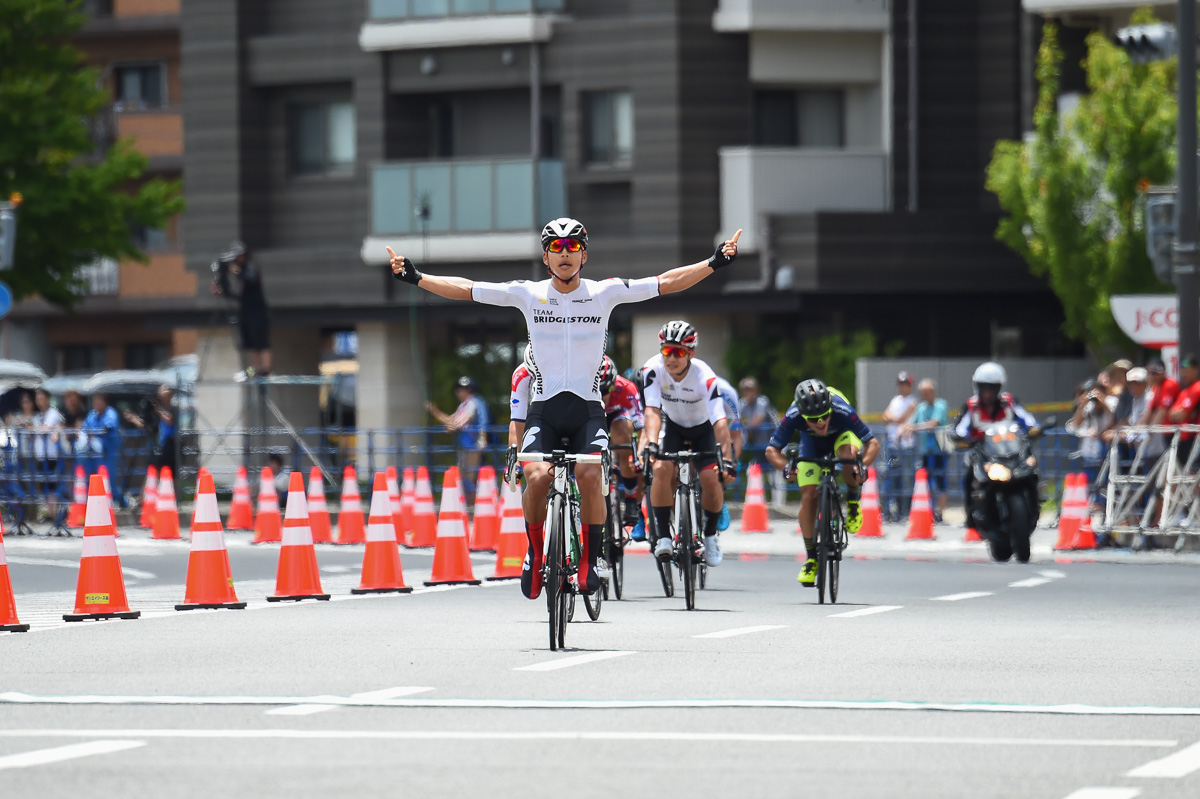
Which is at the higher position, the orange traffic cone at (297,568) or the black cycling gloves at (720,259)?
the black cycling gloves at (720,259)

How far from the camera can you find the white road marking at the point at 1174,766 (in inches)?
327

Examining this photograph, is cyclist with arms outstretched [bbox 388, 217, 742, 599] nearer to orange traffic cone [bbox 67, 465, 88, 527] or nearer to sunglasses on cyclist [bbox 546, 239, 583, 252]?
sunglasses on cyclist [bbox 546, 239, 583, 252]

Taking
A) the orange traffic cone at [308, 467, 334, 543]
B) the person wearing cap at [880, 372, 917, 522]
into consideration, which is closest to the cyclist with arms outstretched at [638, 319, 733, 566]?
the orange traffic cone at [308, 467, 334, 543]

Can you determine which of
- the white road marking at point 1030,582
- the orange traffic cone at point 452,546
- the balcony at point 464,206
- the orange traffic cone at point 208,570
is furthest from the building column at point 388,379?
the orange traffic cone at point 208,570

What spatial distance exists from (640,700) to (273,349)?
1350 inches

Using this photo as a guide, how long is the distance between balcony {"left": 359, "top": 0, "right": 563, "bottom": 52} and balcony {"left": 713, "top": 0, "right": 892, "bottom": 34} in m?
2.97

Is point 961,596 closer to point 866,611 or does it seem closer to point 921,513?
point 866,611

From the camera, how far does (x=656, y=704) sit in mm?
10117

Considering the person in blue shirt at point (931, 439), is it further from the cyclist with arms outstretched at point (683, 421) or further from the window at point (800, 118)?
the cyclist with arms outstretched at point (683, 421)

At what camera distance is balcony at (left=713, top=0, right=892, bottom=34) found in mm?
38594

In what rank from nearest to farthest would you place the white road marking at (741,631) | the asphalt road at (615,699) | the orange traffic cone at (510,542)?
the asphalt road at (615,699) < the white road marking at (741,631) < the orange traffic cone at (510,542)

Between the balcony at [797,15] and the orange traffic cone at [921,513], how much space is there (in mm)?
14056

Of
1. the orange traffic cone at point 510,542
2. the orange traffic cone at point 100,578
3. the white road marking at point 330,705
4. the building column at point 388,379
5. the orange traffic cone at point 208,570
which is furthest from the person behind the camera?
the building column at point 388,379

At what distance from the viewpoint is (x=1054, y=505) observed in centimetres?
2967
